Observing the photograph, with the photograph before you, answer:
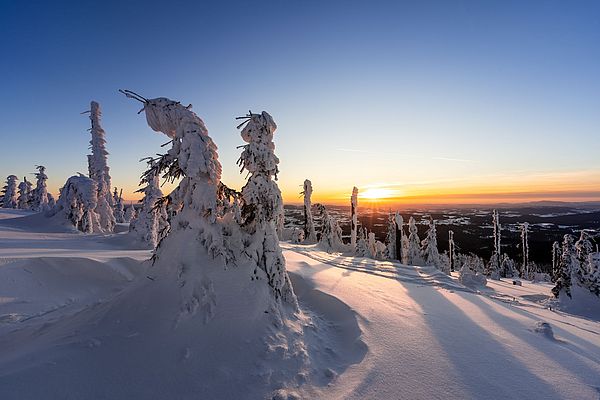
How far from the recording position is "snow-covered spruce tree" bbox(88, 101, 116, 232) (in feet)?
98.1

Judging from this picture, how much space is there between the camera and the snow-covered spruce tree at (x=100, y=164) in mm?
29906

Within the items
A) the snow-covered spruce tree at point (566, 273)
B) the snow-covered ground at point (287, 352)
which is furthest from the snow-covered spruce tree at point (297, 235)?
the snow-covered ground at point (287, 352)

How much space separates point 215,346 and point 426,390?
10.9 ft

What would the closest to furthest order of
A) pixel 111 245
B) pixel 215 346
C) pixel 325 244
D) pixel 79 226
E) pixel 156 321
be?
pixel 215 346 → pixel 156 321 → pixel 111 245 → pixel 79 226 → pixel 325 244

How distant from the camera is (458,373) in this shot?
4.41 metres

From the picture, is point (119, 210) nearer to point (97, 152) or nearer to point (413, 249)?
point (97, 152)

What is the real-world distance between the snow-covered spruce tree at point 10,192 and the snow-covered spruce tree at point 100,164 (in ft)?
99.8

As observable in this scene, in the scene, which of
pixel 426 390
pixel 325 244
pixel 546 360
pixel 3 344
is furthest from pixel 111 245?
pixel 325 244

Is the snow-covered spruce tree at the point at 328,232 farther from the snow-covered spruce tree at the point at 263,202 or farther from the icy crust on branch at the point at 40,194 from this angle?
the icy crust on branch at the point at 40,194

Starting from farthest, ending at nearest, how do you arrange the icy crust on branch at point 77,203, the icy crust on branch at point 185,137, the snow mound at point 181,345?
the icy crust on branch at point 77,203 → the icy crust on branch at point 185,137 → the snow mound at point 181,345

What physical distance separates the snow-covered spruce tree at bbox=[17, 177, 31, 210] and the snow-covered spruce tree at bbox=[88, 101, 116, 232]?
3204 centimetres

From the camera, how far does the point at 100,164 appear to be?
101 feet

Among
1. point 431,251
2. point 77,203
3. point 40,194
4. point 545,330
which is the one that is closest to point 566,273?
point 545,330

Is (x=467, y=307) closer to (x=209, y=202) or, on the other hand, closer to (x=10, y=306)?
(x=209, y=202)
